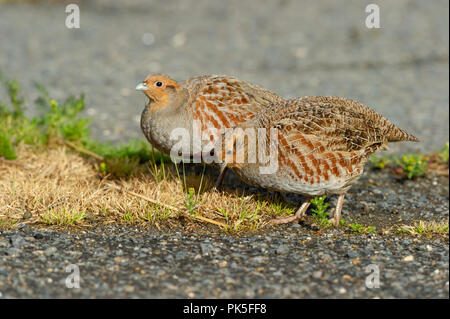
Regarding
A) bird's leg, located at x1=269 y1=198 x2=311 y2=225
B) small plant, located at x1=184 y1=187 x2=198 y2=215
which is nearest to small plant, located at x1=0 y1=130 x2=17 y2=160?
small plant, located at x1=184 y1=187 x2=198 y2=215

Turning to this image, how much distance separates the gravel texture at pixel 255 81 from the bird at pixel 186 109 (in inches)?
41.7

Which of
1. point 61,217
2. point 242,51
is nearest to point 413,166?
point 61,217

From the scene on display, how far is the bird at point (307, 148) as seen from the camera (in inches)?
201

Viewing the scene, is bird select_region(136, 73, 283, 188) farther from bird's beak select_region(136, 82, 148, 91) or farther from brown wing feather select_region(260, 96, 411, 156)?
brown wing feather select_region(260, 96, 411, 156)

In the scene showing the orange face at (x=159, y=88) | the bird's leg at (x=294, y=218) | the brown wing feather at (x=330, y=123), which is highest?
the orange face at (x=159, y=88)

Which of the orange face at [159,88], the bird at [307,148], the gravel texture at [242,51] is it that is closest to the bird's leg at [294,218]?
the bird at [307,148]

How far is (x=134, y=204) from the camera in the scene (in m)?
5.50

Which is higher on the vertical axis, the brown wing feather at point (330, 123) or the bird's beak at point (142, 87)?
the bird's beak at point (142, 87)

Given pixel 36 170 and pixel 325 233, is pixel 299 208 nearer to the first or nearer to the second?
pixel 325 233

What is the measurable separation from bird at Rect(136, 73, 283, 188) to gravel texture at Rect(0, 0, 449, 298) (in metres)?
1.06

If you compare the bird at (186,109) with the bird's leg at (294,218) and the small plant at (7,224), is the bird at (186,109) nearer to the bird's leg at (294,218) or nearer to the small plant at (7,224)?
the bird's leg at (294,218)

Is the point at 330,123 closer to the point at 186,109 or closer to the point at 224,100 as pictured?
the point at 224,100

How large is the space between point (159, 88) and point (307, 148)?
169 cm
